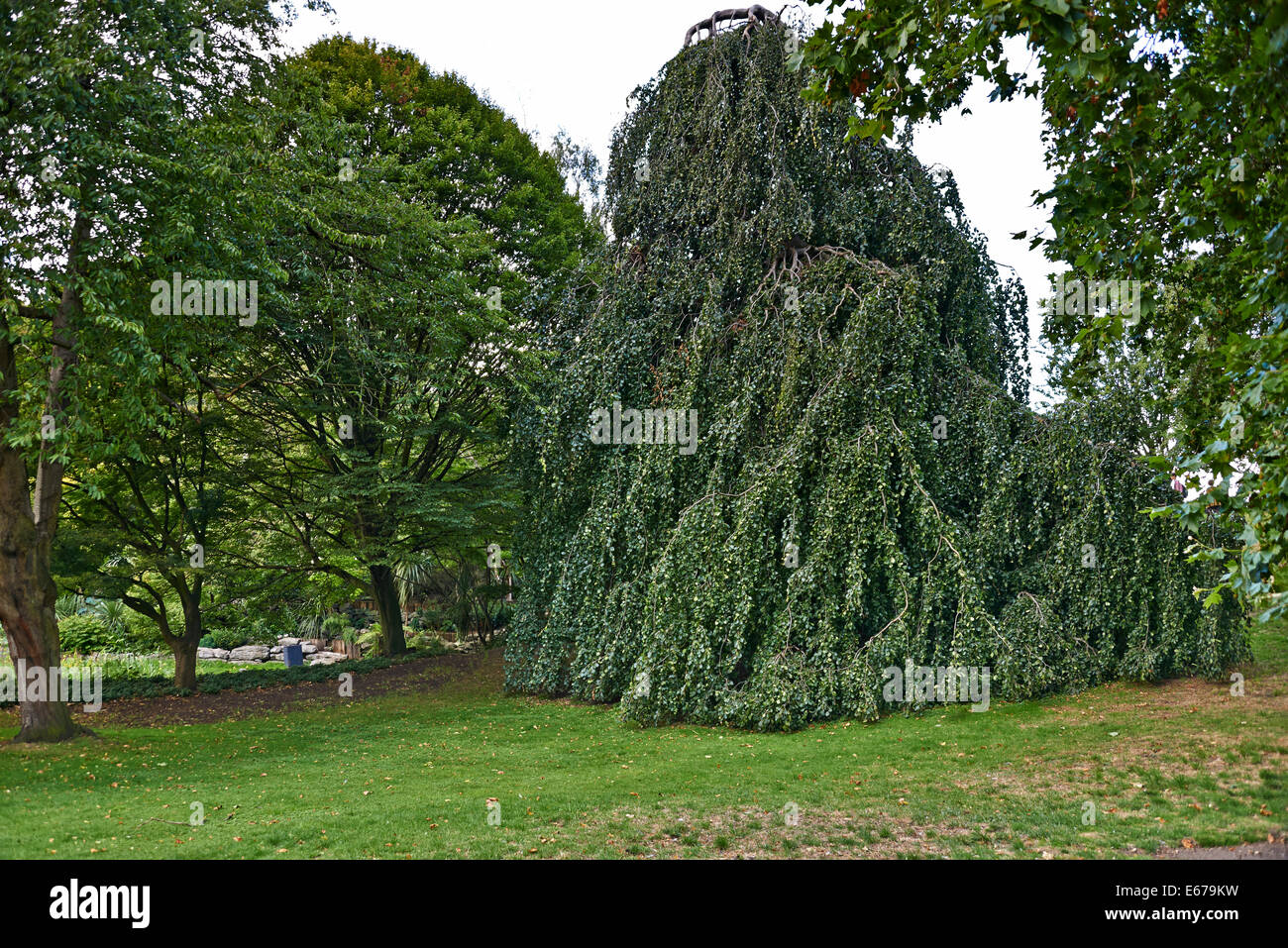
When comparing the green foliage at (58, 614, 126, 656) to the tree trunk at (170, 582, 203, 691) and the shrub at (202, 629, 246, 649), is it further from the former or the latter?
the tree trunk at (170, 582, 203, 691)

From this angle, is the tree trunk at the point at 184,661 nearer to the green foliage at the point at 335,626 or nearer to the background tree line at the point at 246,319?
the background tree line at the point at 246,319

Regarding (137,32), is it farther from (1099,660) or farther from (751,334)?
(1099,660)

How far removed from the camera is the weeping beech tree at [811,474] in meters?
8.48

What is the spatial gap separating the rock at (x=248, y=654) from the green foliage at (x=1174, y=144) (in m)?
18.8

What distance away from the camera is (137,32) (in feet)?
24.4

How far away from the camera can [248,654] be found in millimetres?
19750

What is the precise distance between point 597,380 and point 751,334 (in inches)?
76.4

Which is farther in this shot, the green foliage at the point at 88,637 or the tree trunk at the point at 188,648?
the green foliage at the point at 88,637

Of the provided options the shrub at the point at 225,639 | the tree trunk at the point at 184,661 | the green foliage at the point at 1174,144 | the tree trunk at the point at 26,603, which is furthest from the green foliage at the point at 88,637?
the green foliage at the point at 1174,144

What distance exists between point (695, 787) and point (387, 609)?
1017 cm

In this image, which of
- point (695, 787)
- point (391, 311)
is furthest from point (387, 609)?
point (695, 787)

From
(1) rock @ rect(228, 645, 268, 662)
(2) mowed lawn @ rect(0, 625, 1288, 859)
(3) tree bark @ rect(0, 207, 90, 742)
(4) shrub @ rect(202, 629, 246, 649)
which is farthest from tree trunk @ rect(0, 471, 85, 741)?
(4) shrub @ rect(202, 629, 246, 649)

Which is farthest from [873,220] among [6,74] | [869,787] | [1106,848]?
[6,74]

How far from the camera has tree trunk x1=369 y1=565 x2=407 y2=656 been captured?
1442 cm
